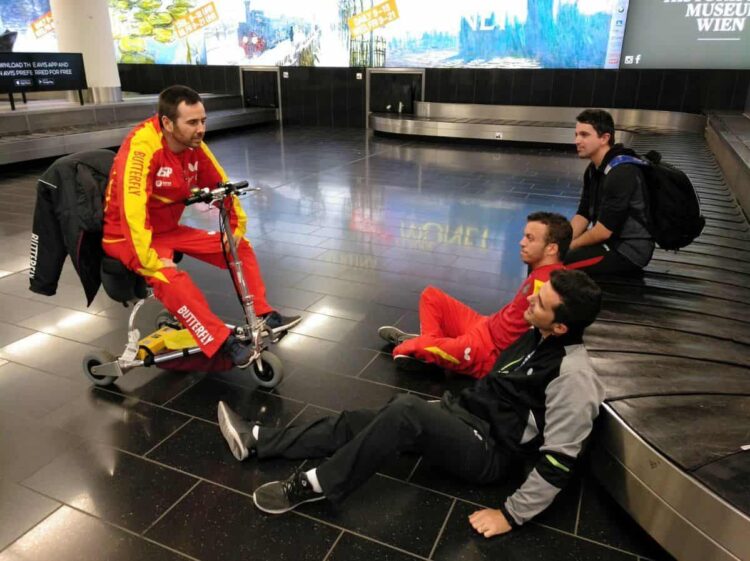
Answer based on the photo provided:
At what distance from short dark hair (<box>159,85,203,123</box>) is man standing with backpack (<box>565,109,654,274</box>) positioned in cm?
212

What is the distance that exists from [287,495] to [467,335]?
1.30 m

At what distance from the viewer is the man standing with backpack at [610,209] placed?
3082 mm

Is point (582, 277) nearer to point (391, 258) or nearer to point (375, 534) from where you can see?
point (375, 534)

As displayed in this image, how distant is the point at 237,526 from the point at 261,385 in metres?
0.95

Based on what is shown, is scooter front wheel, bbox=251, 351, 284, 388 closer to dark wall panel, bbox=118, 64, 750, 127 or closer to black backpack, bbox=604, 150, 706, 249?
black backpack, bbox=604, 150, 706, 249

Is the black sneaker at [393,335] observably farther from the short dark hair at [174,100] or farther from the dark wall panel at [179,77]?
the dark wall panel at [179,77]

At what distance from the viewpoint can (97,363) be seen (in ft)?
9.45

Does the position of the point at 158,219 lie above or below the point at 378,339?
above

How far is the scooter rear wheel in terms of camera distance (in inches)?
112

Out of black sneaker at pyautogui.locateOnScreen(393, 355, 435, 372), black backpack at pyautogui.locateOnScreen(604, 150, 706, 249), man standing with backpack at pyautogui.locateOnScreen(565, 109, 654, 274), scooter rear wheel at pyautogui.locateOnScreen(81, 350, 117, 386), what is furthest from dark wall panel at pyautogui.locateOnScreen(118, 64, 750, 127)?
scooter rear wheel at pyautogui.locateOnScreen(81, 350, 117, 386)

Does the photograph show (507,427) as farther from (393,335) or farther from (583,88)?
(583,88)

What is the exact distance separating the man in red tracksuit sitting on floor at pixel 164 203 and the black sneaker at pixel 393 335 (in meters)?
0.63

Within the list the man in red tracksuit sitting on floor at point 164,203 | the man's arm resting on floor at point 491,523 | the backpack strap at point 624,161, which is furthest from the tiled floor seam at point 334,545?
the backpack strap at point 624,161

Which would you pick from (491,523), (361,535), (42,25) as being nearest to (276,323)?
(361,535)
